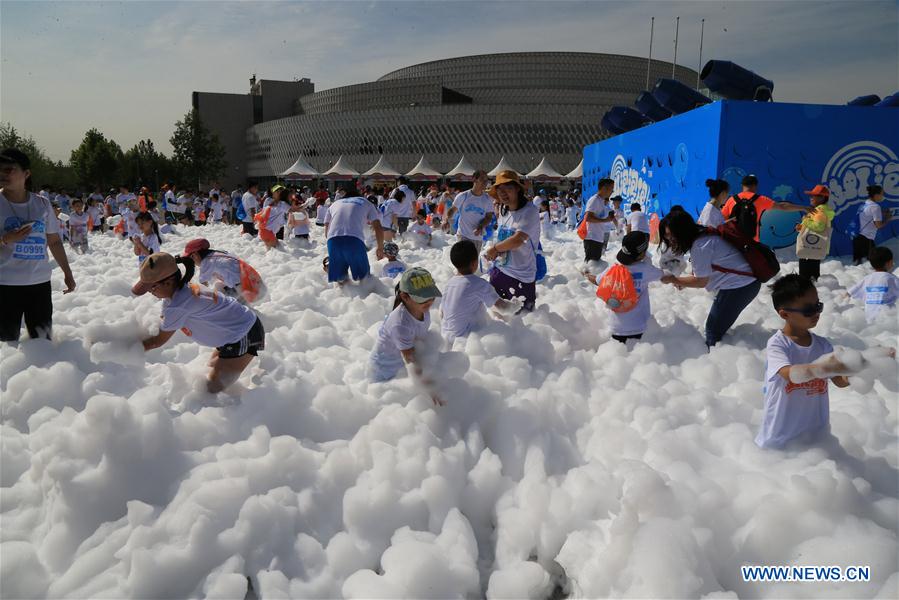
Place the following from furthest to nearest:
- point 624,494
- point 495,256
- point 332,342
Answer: point 495,256
point 332,342
point 624,494

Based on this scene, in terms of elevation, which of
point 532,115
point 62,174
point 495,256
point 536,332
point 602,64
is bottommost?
point 536,332

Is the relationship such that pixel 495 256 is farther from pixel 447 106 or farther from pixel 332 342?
pixel 447 106

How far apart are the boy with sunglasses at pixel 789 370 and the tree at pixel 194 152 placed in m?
59.8

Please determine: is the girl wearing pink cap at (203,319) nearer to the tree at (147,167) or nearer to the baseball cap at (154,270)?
the baseball cap at (154,270)

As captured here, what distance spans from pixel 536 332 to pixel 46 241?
13.1 ft

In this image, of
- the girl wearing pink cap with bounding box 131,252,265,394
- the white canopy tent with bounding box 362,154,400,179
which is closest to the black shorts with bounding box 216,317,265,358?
the girl wearing pink cap with bounding box 131,252,265,394

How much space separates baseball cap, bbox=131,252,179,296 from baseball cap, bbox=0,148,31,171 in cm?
159

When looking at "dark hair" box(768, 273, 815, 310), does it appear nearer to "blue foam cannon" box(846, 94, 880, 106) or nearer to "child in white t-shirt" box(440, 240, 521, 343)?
"child in white t-shirt" box(440, 240, 521, 343)

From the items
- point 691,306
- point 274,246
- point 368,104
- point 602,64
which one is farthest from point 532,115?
point 691,306

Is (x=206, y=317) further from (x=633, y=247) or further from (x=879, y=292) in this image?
(x=879, y=292)

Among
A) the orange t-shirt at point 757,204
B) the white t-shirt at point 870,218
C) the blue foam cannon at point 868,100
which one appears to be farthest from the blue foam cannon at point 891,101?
the orange t-shirt at point 757,204

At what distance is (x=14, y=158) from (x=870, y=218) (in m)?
11.6

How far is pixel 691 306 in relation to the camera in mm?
6273

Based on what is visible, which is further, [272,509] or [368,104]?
[368,104]
